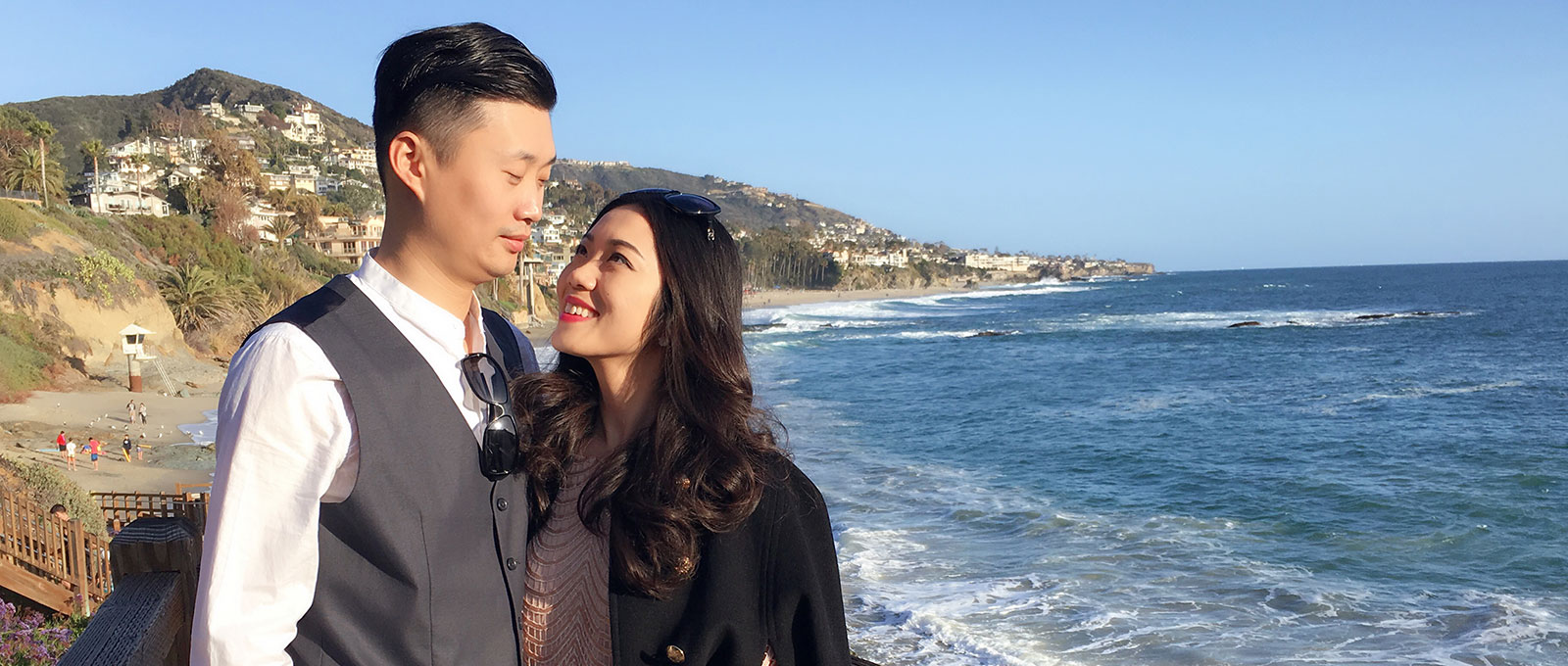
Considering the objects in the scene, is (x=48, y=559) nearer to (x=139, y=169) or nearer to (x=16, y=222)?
(x=16, y=222)

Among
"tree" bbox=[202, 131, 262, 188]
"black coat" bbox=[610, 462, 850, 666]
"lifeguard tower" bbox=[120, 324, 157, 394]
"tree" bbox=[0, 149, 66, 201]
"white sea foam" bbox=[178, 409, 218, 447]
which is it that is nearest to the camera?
"black coat" bbox=[610, 462, 850, 666]

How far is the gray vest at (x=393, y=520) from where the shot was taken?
1501 mm

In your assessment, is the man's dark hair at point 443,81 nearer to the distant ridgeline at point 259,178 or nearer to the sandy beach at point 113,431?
the sandy beach at point 113,431

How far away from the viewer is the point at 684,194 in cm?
224

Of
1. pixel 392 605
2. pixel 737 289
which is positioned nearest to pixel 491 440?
pixel 392 605

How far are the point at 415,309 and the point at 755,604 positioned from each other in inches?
31.9

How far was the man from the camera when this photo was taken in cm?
142

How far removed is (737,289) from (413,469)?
876 mm

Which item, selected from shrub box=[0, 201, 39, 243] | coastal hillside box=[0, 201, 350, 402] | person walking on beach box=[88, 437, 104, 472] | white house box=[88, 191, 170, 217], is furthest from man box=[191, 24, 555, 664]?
white house box=[88, 191, 170, 217]

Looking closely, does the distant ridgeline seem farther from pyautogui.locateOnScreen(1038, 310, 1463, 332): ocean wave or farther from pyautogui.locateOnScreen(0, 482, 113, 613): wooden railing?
pyautogui.locateOnScreen(1038, 310, 1463, 332): ocean wave

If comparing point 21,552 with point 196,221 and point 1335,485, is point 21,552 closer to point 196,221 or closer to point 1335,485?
point 1335,485

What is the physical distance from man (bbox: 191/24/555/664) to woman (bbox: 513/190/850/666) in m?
0.26

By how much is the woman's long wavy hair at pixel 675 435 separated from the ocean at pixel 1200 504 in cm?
47

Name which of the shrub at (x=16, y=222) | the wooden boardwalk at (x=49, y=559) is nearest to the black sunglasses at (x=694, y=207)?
the wooden boardwalk at (x=49, y=559)
